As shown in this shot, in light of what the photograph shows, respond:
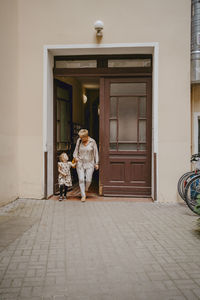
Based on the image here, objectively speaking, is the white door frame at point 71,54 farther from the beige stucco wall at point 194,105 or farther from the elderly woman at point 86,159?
the beige stucco wall at point 194,105

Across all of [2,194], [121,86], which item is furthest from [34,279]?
[121,86]

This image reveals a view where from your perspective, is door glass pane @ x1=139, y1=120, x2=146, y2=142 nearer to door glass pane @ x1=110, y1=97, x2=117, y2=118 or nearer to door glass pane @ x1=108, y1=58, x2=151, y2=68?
door glass pane @ x1=110, y1=97, x2=117, y2=118

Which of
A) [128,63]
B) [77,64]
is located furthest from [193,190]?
[77,64]

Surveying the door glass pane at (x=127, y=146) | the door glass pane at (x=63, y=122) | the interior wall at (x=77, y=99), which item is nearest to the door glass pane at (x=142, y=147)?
the door glass pane at (x=127, y=146)

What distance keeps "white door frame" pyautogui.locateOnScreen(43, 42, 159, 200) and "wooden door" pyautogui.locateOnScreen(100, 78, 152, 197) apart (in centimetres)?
42

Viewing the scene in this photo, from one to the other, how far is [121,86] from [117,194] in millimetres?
2821

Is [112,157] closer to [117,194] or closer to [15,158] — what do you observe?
[117,194]

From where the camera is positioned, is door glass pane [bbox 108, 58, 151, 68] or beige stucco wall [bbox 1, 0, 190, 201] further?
door glass pane [bbox 108, 58, 151, 68]

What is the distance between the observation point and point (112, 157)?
7895 millimetres

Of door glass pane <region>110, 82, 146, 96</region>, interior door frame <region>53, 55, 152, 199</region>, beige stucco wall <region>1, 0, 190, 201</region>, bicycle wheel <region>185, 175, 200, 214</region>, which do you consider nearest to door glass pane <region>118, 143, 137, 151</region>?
interior door frame <region>53, 55, 152, 199</region>

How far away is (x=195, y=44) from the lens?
279 inches

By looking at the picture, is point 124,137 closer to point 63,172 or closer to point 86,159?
point 86,159

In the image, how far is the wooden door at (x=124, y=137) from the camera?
7.79m

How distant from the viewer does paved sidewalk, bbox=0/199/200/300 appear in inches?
121
